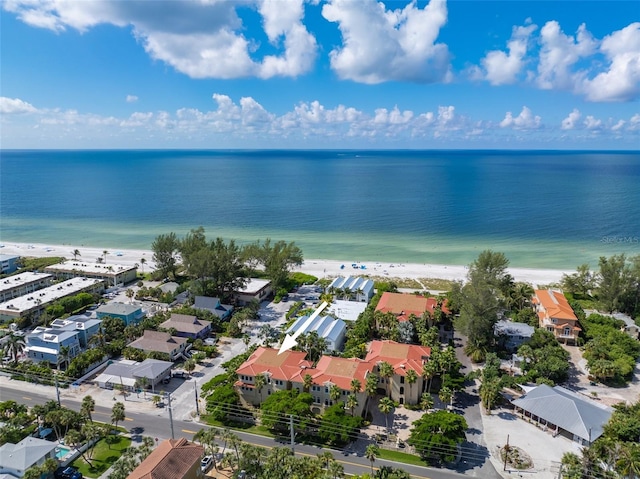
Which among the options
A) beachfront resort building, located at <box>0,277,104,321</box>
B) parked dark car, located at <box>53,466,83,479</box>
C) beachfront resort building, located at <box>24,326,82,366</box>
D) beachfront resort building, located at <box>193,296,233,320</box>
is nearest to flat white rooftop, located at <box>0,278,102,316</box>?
beachfront resort building, located at <box>0,277,104,321</box>

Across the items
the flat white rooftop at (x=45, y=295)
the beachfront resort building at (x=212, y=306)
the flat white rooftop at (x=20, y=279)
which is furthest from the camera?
the flat white rooftop at (x=20, y=279)

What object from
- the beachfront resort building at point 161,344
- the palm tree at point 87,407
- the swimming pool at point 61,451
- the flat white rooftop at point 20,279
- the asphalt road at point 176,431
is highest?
the flat white rooftop at point 20,279

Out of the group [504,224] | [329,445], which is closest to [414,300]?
[329,445]

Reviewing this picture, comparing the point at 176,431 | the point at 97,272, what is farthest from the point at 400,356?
the point at 97,272

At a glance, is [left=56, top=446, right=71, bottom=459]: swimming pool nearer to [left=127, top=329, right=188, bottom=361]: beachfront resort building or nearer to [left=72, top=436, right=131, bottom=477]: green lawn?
[left=72, top=436, right=131, bottom=477]: green lawn

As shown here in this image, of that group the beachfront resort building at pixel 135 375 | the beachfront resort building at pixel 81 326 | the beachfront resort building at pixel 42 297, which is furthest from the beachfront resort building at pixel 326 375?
the beachfront resort building at pixel 42 297

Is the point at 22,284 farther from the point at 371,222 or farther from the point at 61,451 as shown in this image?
the point at 371,222

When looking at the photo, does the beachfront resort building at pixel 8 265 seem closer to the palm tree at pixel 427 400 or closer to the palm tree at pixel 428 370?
the palm tree at pixel 428 370
